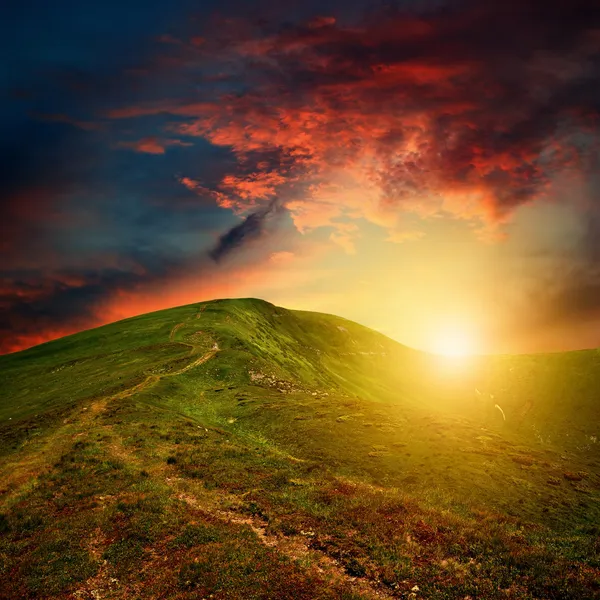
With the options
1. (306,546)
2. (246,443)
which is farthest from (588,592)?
(246,443)

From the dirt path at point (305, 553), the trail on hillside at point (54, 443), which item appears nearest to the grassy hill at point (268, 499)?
the dirt path at point (305, 553)

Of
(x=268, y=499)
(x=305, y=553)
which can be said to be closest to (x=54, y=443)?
(x=268, y=499)

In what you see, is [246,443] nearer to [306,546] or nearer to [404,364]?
[306,546]

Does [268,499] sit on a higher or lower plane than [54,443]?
lower

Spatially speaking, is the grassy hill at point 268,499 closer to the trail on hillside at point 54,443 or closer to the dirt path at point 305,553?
the dirt path at point 305,553

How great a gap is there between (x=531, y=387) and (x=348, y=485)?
169858 millimetres

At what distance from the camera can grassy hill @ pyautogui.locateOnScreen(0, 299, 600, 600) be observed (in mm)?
15945

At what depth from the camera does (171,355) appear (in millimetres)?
74750

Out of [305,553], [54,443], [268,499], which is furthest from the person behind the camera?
[54,443]

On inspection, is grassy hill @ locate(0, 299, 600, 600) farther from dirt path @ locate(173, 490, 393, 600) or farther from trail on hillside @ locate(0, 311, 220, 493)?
trail on hillside @ locate(0, 311, 220, 493)

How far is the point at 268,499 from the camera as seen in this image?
24078 mm

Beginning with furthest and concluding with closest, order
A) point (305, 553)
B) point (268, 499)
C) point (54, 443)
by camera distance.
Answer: point (54, 443)
point (268, 499)
point (305, 553)

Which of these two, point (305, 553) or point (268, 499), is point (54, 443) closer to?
point (268, 499)

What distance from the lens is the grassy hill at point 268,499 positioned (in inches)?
628
